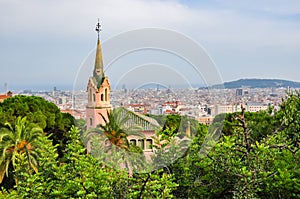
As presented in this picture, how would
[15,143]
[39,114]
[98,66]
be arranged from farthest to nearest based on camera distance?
[39,114]
[15,143]
[98,66]

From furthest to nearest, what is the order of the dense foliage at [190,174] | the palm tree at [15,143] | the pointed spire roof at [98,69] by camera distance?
the palm tree at [15,143] < the pointed spire roof at [98,69] < the dense foliage at [190,174]

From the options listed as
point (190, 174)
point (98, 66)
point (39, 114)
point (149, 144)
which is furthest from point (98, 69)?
point (39, 114)

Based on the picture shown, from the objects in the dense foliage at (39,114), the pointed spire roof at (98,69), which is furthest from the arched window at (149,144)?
the dense foliage at (39,114)

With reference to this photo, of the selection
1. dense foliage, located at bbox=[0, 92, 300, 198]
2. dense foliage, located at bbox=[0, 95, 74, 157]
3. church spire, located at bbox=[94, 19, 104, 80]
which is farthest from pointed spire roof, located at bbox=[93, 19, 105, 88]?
dense foliage, located at bbox=[0, 95, 74, 157]

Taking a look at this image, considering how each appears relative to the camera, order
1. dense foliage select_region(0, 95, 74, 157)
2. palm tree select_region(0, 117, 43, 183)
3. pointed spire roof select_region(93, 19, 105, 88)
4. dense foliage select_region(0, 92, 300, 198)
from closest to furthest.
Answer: dense foliage select_region(0, 92, 300, 198), pointed spire roof select_region(93, 19, 105, 88), palm tree select_region(0, 117, 43, 183), dense foliage select_region(0, 95, 74, 157)

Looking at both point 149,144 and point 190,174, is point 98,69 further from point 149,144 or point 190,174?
point 190,174

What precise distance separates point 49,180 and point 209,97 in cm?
228

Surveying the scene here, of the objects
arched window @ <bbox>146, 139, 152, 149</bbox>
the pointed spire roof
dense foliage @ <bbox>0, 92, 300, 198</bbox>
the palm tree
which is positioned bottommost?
the palm tree

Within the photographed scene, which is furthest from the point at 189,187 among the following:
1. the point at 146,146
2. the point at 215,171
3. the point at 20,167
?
the point at 20,167

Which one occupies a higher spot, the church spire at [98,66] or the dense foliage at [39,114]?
the church spire at [98,66]

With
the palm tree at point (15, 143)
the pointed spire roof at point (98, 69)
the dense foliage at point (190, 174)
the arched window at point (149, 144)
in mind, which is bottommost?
the palm tree at point (15, 143)

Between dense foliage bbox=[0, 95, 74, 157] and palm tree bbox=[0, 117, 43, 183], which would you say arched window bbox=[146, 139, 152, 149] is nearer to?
palm tree bbox=[0, 117, 43, 183]

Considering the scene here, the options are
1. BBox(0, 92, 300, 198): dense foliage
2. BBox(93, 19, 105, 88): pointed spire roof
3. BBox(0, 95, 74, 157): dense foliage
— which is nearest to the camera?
BBox(0, 92, 300, 198): dense foliage

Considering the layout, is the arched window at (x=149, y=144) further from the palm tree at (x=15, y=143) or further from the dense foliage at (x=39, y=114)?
the dense foliage at (x=39, y=114)
